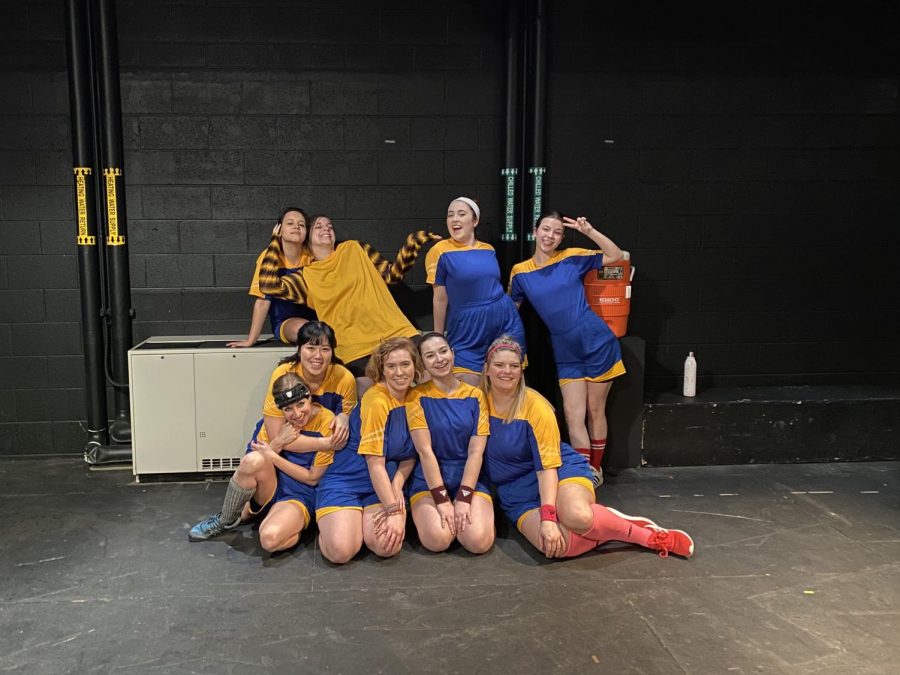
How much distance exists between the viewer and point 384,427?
11.1 feet

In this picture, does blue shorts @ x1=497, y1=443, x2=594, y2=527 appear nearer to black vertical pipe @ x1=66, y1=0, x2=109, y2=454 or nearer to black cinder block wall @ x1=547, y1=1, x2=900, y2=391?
black cinder block wall @ x1=547, y1=1, x2=900, y2=391

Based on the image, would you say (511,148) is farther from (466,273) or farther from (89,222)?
(89,222)

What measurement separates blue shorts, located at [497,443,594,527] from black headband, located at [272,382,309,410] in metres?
0.96

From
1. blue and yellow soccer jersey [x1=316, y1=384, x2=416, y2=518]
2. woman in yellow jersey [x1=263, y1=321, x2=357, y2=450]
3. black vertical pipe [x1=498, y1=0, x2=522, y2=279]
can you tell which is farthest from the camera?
black vertical pipe [x1=498, y1=0, x2=522, y2=279]

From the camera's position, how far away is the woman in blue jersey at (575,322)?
4.13 meters

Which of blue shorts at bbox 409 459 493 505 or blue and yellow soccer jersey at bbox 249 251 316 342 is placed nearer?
blue shorts at bbox 409 459 493 505

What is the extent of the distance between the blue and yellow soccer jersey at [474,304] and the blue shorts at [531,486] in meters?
0.73

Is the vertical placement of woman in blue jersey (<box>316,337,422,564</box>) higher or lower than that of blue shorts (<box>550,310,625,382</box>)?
lower

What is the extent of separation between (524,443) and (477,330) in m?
0.82

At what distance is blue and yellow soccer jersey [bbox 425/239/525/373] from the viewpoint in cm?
401

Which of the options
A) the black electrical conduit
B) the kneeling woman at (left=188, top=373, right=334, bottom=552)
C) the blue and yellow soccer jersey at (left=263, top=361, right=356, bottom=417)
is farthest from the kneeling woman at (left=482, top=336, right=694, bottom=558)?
the black electrical conduit

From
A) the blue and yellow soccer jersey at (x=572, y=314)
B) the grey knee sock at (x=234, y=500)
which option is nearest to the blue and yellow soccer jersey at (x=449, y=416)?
the grey knee sock at (x=234, y=500)

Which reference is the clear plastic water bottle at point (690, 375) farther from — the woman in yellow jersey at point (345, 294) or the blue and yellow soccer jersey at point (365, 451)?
the blue and yellow soccer jersey at point (365, 451)

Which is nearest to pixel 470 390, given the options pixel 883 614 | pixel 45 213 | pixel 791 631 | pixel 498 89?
pixel 791 631
